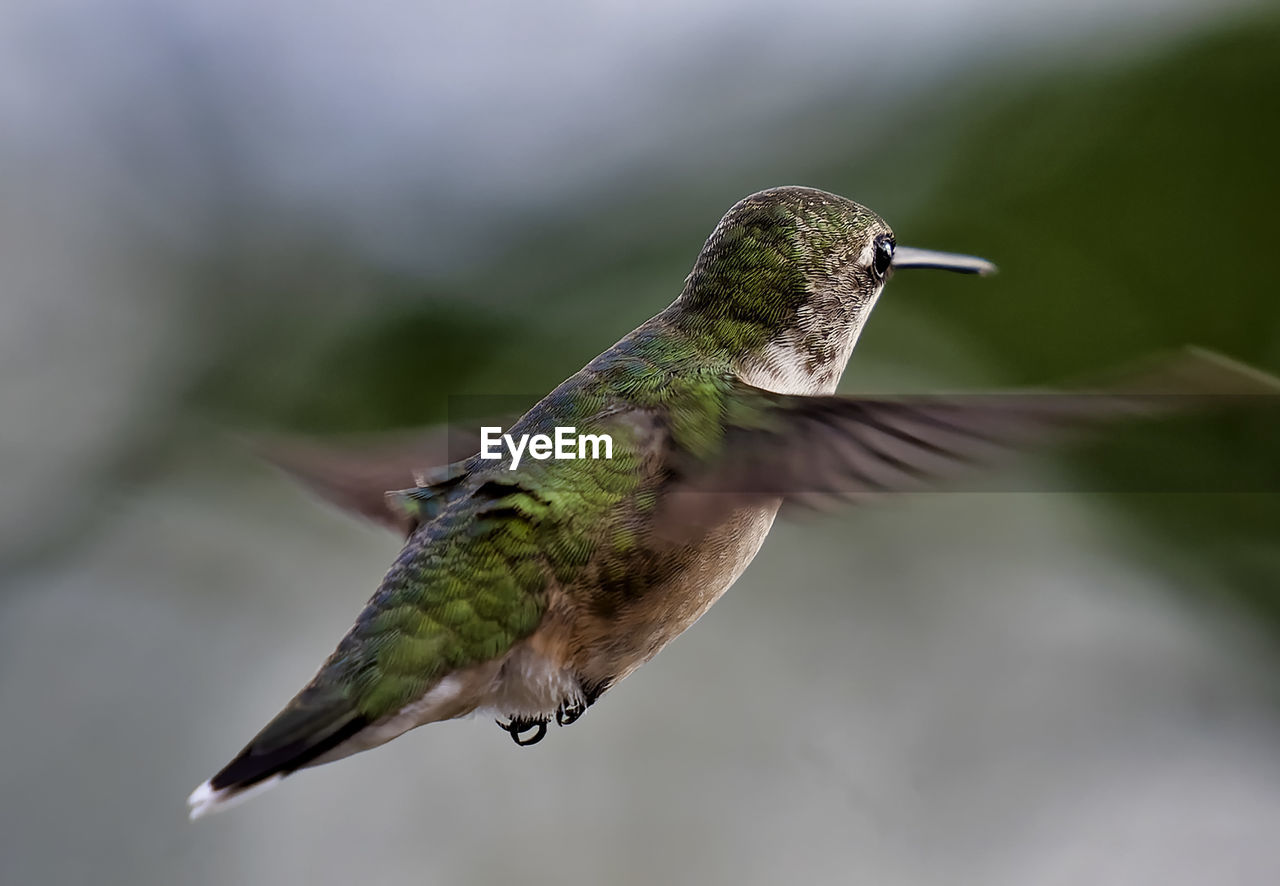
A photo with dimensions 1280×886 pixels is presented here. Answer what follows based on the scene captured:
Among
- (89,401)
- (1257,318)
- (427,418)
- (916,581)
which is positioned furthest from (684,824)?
(89,401)

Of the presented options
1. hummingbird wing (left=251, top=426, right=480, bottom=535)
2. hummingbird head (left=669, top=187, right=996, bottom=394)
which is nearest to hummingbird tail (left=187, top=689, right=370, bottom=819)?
hummingbird wing (left=251, top=426, right=480, bottom=535)

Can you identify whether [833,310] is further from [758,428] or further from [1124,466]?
[1124,466]

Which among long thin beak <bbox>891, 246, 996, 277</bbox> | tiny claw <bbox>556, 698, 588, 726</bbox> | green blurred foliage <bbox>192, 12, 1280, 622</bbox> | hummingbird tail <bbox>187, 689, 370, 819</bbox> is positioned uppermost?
green blurred foliage <bbox>192, 12, 1280, 622</bbox>

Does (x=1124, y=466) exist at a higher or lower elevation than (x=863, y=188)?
lower

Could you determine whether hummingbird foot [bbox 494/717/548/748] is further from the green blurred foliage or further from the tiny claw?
the green blurred foliage

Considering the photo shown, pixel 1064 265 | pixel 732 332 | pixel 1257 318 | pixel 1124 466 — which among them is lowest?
pixel 732 332

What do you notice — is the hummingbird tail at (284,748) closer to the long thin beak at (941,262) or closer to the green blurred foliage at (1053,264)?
the long thin beak at (941,262)

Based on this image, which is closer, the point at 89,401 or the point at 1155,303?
the point at 1155,303
